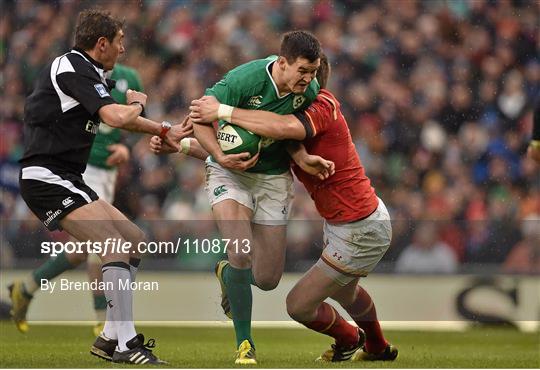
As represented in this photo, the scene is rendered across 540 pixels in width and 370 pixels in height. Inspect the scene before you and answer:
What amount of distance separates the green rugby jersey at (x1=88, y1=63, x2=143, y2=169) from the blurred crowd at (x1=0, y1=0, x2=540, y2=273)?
7.77 feet

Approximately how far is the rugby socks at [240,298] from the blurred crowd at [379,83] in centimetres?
491

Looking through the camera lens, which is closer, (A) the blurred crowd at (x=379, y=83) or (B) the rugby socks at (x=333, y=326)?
(B) the rugby socks at (x=333, y=326)

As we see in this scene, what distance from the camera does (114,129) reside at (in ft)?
33.7

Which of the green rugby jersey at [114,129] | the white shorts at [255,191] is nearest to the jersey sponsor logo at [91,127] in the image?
the white shorts at [255,191]

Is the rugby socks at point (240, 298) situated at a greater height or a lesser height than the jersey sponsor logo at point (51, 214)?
lesser

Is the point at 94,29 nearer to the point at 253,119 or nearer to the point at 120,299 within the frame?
the point at 253,119

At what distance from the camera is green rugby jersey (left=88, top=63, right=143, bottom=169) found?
997cm

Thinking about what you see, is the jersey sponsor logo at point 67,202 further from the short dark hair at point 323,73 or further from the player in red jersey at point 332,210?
the short dark hair at point 323,73

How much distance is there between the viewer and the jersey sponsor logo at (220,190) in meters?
7.89

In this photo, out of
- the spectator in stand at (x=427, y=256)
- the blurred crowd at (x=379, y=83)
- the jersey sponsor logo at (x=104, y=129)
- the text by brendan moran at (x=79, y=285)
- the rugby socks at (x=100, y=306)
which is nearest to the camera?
the rugby socks at (x=100, y=306)

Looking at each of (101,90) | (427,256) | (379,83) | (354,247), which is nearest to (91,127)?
(101,90)

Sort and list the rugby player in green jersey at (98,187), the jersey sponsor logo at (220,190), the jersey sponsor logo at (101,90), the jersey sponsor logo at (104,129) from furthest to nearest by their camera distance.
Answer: the jersey sponsor logo at (104,129)
the rugby player in green jersey at (98,187)
the jersey sponsor logo at (220,190)
the jersey sponsor logo at (101,90)

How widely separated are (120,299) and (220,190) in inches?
40.0

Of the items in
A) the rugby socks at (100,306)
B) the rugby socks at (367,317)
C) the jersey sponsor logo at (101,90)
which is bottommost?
the rugby socks at (100,306)
